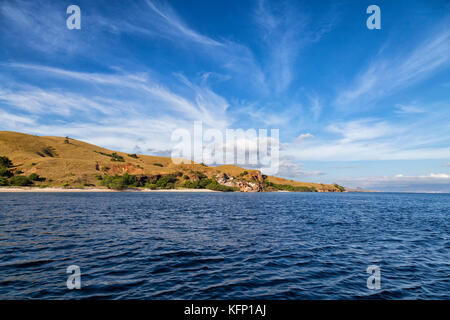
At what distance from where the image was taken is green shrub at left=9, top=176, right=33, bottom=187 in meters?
138

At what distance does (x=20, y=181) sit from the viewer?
5497 inches

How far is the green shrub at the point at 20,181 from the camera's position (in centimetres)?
13788

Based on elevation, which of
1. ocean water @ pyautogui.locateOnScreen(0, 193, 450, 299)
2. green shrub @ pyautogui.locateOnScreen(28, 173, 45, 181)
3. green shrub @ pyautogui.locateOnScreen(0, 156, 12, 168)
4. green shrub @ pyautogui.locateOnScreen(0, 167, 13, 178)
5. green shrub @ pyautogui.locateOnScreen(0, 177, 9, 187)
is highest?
green shrub @ pyautogui.locateOnScreen(0, 156, 12, 168)

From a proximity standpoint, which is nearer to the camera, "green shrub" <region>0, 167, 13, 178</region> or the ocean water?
the ocean water

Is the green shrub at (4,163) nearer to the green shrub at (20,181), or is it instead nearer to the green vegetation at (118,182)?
the green shrub at (20,181)

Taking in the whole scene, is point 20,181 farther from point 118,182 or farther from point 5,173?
point 118,182

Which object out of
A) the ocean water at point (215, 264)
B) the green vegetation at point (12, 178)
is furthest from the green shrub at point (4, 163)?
the ocean water at point (215, 264)

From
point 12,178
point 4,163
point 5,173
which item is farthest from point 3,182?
point 4,163

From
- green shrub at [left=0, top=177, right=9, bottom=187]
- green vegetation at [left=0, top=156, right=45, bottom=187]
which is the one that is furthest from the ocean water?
green vegetation at [left=0, top=156, right=45, bottom=187]

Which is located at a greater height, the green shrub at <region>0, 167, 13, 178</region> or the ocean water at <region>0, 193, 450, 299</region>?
the green shrub at <region>0, 167, 13, 178</region>

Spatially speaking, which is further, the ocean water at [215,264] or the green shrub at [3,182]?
the green shrub at [3,182]

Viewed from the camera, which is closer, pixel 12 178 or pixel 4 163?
pixel 12 178

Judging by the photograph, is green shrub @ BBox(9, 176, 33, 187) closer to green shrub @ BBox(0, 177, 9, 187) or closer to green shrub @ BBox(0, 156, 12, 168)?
green shrub @ BBox(0, 177, 9, 187)
